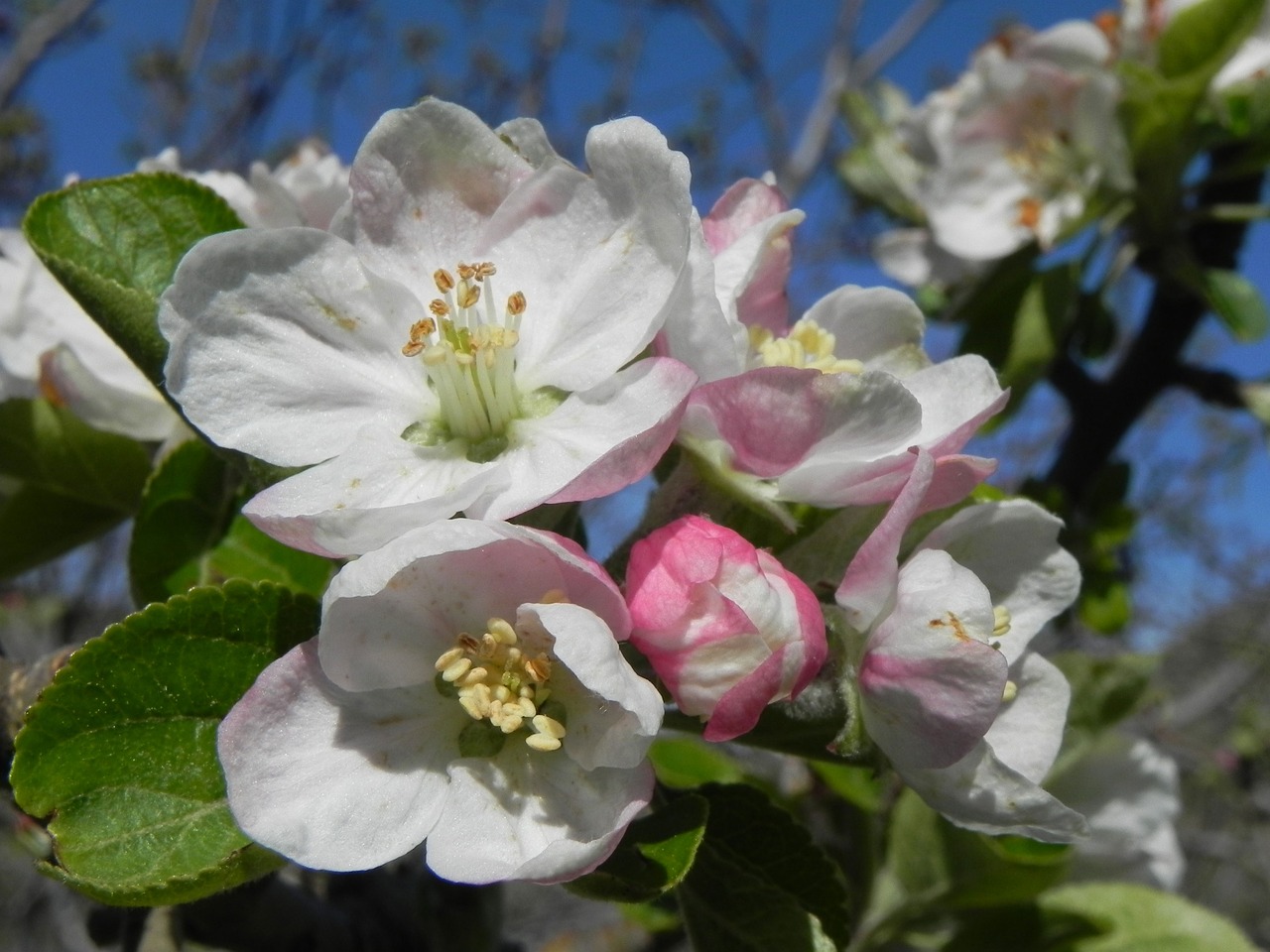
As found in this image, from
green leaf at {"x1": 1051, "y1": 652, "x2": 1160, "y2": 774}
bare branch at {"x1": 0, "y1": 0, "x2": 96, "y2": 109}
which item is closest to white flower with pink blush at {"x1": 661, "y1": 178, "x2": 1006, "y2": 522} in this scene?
green leaf at {"x1": 1051, "y1": 652, "x2": 1160, "y2": 774}

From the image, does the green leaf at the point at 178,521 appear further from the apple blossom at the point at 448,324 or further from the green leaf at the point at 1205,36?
the green leaf at the point at 1205,36

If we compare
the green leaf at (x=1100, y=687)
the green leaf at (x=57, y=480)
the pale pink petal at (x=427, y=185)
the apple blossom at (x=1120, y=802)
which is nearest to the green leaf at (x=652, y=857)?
the pale pink petal at (x=427, y=185)

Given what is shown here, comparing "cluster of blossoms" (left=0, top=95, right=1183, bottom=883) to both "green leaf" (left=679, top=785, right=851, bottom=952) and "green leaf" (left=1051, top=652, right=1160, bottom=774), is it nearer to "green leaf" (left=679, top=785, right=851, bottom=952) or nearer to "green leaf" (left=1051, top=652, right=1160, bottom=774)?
"green leaf" (left=679, top=785, right=851, bottom=952)

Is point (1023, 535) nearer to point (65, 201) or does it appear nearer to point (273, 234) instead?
point (273, 234)

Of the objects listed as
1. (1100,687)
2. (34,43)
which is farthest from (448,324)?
(34,43)

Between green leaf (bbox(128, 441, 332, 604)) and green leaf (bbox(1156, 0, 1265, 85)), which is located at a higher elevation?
green leaf (bbox(1156, 0, 1265, 85))

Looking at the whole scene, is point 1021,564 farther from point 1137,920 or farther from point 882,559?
point 1137,920
